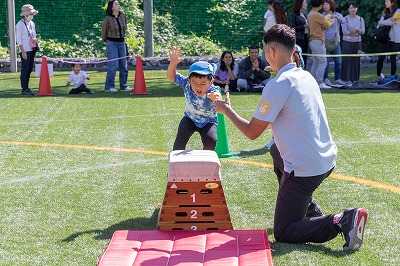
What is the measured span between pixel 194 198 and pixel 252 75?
10456 mm

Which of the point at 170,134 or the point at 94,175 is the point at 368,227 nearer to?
the point at 94,175

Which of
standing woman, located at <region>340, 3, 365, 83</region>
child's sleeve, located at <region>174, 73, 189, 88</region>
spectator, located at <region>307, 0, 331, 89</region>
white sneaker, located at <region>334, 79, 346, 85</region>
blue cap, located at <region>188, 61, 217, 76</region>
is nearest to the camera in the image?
blue cap, located at <region>188, 61, 217, 76</region>

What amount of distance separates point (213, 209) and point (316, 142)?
94 cm

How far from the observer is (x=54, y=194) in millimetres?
7953

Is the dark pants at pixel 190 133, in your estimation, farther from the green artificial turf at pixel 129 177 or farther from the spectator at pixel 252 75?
the spectator at pixel 252 75

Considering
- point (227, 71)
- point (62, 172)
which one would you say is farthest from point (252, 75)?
point (62, 172)

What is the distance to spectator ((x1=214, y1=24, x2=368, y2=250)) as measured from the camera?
6.12 m

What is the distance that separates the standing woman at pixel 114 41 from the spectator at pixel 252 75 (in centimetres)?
235

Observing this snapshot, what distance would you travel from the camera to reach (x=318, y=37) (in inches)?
693

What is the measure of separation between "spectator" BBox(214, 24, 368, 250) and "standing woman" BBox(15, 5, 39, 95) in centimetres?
1093

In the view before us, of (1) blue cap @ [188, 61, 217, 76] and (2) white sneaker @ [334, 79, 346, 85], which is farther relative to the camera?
(2) white sneaker @ [334, 79, 346, 85]

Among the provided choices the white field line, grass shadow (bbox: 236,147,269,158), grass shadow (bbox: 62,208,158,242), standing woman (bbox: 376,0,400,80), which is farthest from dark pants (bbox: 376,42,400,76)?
grass shadow (bbox: 62,208,158,242)

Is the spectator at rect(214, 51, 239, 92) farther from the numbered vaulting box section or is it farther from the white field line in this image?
the numbered vaulting box section

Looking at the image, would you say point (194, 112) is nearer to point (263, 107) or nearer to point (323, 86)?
point (263, 107)
